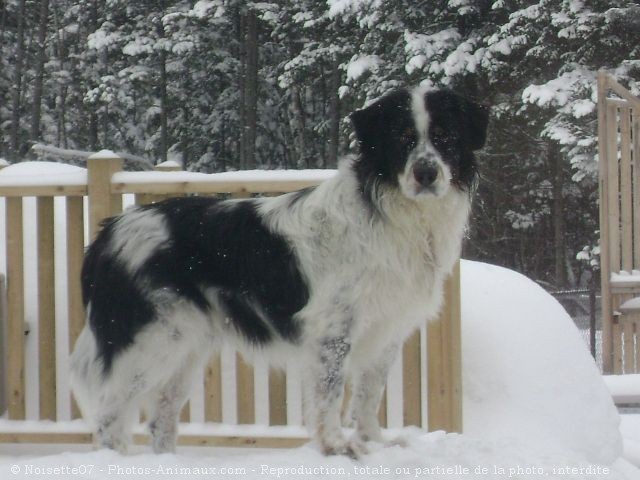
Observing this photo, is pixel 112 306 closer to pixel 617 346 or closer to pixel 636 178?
pixel 617 346

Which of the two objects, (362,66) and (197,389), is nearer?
(197,389)

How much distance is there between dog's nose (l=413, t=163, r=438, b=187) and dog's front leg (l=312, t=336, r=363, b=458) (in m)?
0.62

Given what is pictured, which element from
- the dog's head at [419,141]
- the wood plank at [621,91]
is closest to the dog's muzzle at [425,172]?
the dog's head at [419,141]

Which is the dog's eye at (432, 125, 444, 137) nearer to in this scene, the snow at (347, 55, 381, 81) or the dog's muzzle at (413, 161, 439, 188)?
the dog's muzzle at (413, 161, 439, 188)

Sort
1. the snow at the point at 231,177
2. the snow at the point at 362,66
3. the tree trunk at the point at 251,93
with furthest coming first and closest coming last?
the tree trunk at the point at 251,93 → the snow at the point at 362,66 → the snow at the point at 231,177

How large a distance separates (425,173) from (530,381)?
1902 mm

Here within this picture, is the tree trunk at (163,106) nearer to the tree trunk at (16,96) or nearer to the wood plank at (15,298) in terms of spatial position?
the tree trunk at (16,96)

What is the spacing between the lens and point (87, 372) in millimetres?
3359

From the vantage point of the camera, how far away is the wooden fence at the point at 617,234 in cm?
834

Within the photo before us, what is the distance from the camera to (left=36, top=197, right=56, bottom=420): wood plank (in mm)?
4234

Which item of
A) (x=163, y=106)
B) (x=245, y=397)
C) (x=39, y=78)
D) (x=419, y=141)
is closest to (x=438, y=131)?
(x=419, y=141)

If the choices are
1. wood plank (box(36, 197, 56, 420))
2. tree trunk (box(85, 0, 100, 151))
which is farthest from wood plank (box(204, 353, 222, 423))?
tree trunk (box(85, 0, 100, 151))

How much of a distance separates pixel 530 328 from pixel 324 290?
6.38 ft

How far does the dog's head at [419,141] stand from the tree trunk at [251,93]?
15.7 metres
